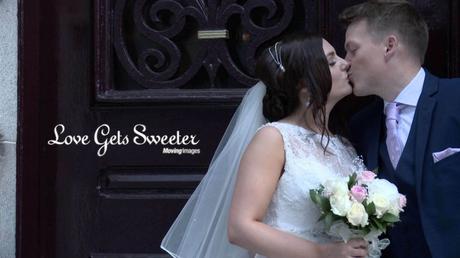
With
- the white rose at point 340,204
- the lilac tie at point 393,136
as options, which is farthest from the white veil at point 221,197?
the white rose at point 340,204

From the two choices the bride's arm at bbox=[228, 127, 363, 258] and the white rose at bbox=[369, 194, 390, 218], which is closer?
the white rose at bbox=[369, 194, 390, 218]

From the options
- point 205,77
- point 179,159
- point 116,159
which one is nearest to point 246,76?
point 205,77

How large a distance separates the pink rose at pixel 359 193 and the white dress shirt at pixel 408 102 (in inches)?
15.4

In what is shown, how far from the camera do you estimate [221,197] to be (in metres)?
2.97

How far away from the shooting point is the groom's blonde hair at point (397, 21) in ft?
9.33

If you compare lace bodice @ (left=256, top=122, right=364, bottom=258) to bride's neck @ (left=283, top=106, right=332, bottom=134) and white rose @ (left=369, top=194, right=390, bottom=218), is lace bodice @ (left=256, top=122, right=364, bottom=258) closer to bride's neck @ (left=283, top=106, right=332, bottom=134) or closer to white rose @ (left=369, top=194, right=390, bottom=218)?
bride's neck @ (left=283, top=106, right=332, bottom=134)

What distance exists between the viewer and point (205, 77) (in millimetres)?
3604

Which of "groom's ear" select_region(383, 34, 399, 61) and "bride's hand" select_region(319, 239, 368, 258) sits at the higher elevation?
"groom's ear" select_region(383, 34, 399, 61)

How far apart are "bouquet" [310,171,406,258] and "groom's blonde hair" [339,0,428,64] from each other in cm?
56

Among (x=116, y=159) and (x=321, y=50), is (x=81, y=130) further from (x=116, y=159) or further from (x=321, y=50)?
(x=321, y=50)

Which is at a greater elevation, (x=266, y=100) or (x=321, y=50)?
(x=321, y=50)

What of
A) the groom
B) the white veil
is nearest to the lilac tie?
the groom

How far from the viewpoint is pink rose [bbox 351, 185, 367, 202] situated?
2457mm

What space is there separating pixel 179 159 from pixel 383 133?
3.37 feet
